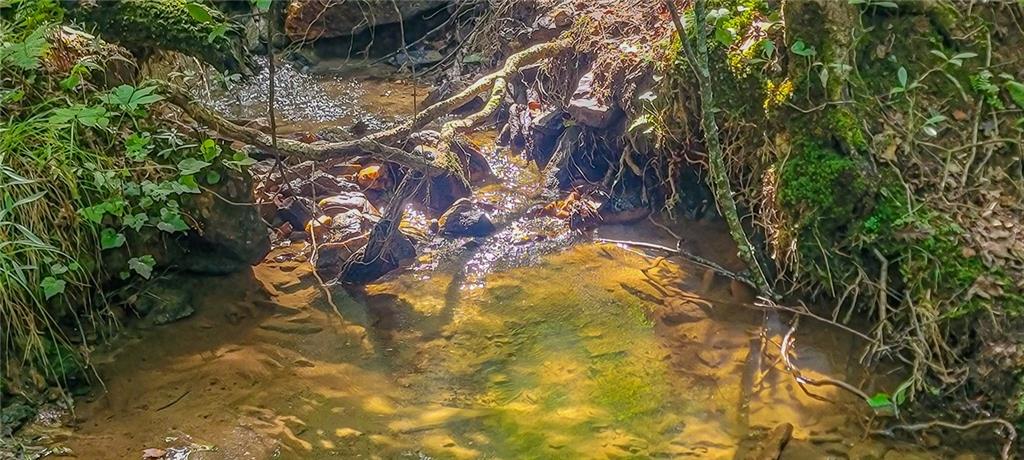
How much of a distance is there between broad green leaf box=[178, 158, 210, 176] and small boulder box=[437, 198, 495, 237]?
1487mm

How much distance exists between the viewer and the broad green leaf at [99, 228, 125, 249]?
3223 millimetres

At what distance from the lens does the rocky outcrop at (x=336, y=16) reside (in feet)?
22.3

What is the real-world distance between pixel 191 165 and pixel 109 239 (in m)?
0.49

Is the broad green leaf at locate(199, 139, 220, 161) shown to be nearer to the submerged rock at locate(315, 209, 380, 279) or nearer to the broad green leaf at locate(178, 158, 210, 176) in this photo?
the broad green leaf at locate(178, 158, 210, 176)

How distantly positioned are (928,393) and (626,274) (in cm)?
157

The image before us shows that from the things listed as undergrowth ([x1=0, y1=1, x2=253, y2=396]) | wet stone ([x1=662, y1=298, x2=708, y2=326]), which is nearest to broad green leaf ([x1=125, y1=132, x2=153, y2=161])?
undergrowth ([x1=0, y1=1, x2=253, y2=396])

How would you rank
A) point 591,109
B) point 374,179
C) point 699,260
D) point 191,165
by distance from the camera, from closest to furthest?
1. point 191,165
2. point 699,260
3. point 591,109
4. point 374,179

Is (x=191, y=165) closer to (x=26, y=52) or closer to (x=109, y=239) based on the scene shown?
(x=109, y=239)

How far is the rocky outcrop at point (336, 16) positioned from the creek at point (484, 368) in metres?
3.35

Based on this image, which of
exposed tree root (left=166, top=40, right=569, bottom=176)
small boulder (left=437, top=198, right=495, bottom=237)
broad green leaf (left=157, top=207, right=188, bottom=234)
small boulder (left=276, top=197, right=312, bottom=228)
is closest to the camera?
broad green leaf (left=157, top=207, right=188, bottom=234)

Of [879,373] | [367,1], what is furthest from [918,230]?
[367,1]

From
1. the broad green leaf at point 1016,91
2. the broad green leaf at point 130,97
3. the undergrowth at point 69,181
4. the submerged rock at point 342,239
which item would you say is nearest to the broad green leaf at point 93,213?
the undergrowth at point 69,181

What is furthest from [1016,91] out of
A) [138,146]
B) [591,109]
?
[138,146]

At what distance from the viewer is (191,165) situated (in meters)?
3.46
